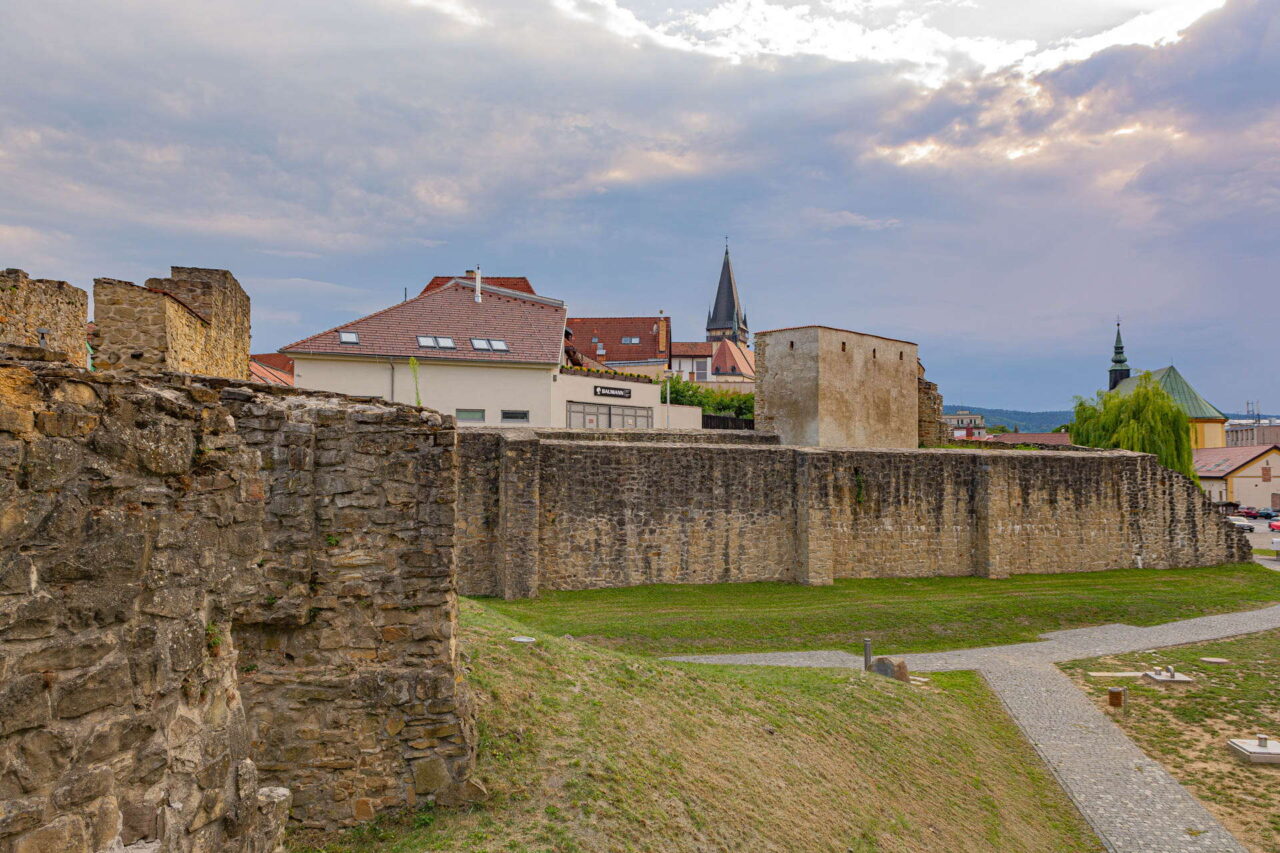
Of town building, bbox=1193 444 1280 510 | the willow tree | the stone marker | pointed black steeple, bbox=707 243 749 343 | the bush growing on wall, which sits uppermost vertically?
pointed black steeple, bbox=707 243 749 343

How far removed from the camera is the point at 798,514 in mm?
23531

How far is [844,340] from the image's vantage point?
1240 inches

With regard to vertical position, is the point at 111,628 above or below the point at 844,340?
below

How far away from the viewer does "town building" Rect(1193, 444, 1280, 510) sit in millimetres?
66688

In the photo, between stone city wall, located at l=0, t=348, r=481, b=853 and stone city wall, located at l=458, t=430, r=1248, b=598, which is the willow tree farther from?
stone city wall, located at l=0, t=348, r=481, b=853

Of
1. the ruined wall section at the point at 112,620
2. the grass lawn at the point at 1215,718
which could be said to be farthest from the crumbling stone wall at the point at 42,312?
the grass lawn at the point at 1215,718

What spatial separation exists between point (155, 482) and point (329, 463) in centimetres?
304

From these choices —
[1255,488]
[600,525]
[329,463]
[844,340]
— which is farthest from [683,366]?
[329,463]

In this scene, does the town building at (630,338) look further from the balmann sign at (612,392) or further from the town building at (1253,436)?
the town building at (1253,436)

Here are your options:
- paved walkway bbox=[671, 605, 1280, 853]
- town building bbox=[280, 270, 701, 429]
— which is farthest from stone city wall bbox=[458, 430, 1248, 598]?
town building bbox=[280, 270, 701, 429]

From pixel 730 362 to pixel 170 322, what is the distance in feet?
308

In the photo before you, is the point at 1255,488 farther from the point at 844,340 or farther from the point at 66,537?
the point at 66,537

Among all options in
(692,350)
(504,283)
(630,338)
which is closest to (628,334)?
(630,338)

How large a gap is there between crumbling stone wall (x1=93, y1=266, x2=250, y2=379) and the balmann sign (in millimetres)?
17034
